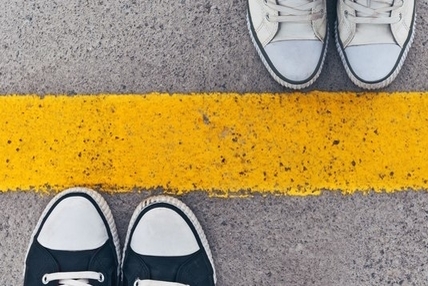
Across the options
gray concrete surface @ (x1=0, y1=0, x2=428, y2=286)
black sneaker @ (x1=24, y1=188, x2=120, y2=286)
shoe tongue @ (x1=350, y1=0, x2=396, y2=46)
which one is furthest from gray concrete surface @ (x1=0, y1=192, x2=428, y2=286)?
shoe tongue @ (x1=350, y1=0, x2=396, y2=46)

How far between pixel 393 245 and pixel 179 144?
0.68 m

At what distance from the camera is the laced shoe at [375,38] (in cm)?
141

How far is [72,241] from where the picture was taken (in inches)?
59.7

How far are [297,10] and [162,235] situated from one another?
29.2 inches

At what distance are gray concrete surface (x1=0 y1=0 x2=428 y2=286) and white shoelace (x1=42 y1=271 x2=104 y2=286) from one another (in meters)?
0.11

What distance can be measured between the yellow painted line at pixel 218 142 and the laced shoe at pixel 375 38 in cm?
9

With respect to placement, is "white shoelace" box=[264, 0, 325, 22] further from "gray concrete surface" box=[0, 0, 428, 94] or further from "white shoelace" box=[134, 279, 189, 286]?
"white shoelace" box=[134, 279, 189, 286]

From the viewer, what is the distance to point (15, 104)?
1.52 m

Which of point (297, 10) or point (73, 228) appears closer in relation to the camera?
point (297, 10)

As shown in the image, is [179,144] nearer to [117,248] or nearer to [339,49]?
[117,248]

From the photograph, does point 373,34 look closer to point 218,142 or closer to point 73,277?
point 218,142

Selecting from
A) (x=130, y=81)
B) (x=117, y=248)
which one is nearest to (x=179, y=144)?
(x=130, y=81)

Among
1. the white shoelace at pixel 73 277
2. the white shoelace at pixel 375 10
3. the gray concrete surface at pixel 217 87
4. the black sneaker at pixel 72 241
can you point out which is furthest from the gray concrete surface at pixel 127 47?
the white shoelace at pixel 73 277

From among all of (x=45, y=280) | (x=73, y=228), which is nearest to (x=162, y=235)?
(x=73, y=228)
